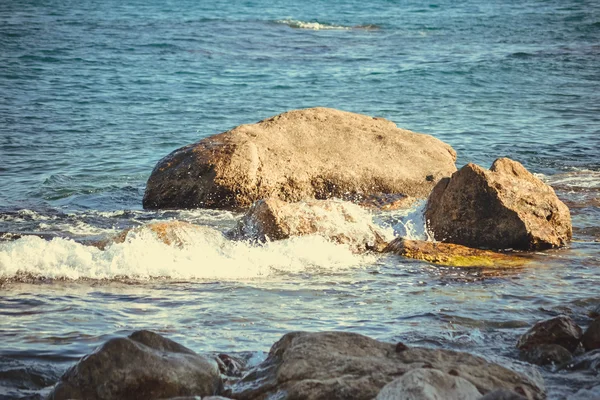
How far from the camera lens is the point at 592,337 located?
5.45 m

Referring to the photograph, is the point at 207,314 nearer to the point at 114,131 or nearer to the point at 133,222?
the point at 133,222

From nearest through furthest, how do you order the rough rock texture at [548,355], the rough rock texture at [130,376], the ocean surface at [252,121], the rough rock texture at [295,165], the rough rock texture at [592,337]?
the rough rock texture at [130,376] < the rough rock texture at [548,355] < the rough rock texture at [592,337] < the ocean surface at [252,121] < the rough rock texture at [295,165]

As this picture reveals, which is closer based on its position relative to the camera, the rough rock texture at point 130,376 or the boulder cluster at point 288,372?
the boulder cluster at point 288,372

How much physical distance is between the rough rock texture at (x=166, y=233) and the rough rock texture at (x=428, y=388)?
176 inches

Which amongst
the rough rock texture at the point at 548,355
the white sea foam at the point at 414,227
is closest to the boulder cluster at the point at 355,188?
the white sea foam at the point at 414,227

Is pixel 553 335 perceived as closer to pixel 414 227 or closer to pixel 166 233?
pixel 414 227

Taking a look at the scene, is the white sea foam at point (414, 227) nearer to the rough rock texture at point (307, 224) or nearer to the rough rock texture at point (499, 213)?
the rough rock texture at point (499, 213)

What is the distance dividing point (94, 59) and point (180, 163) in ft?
46.7

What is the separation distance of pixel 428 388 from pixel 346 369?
651 mm

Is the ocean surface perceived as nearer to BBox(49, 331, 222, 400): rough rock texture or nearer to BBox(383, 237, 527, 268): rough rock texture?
BBox(383, 237, 527, 268): rough rock texture

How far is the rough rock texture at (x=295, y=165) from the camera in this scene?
10.3 m

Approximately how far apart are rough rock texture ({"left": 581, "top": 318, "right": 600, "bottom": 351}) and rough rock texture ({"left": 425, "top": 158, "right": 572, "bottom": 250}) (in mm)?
2910

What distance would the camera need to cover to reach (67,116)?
17.1 m

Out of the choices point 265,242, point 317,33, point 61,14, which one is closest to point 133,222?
point 265,242
